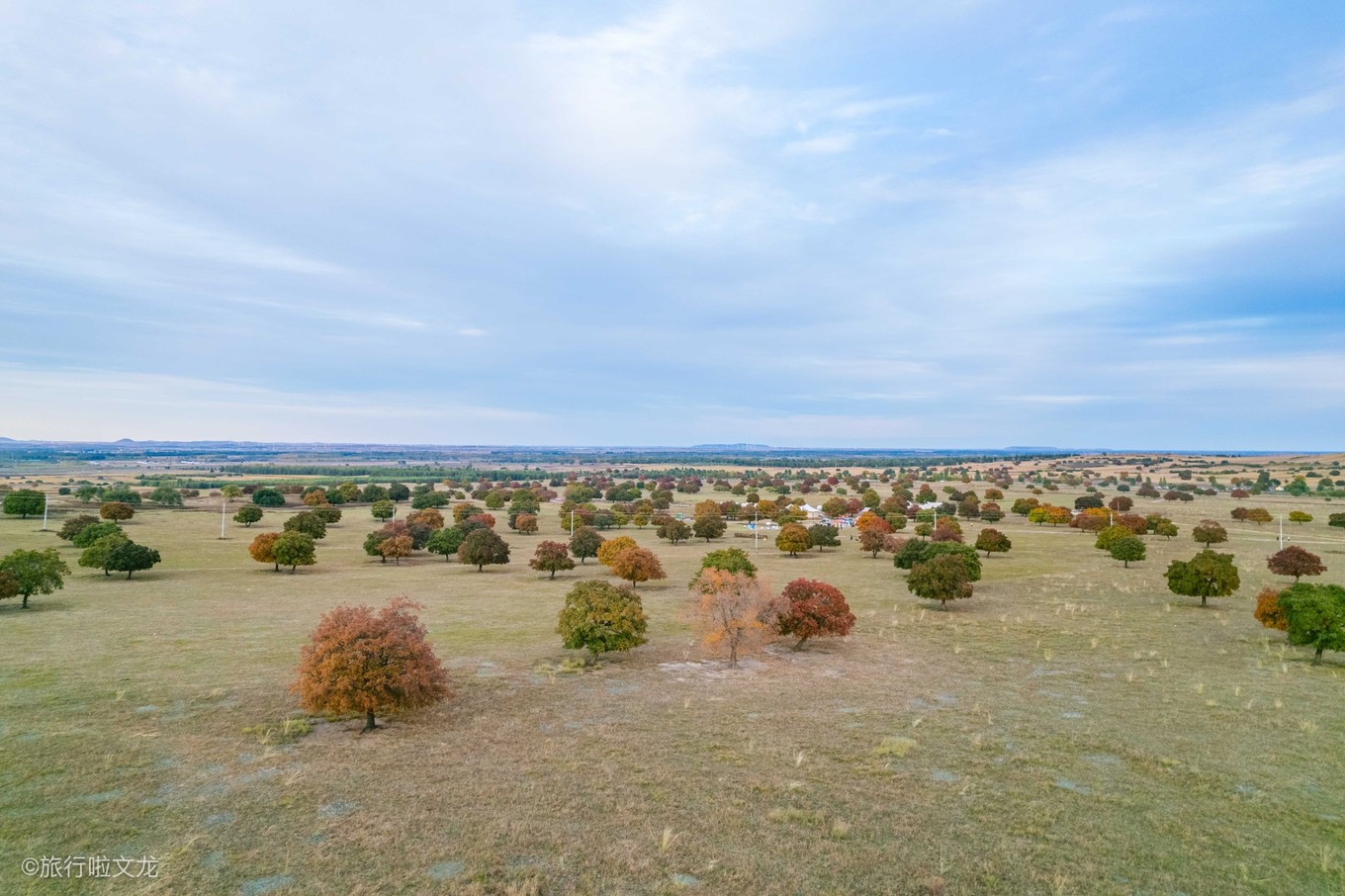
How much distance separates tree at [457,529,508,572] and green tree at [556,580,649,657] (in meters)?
28.6

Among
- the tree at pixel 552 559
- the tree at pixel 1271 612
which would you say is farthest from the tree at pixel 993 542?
the tree at pixel 552 559

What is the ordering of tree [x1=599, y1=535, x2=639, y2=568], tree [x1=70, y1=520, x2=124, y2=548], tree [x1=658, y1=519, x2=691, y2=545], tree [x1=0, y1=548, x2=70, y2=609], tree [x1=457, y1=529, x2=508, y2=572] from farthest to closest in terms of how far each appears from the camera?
tree [x1=658, y1=519, x2=691, y2=545] < tree [x1=70, y1=520, x2=124, y2=548] < tree [x1=457, y1=529, x2=508, y2=572] < tree [x1=599, y1=535, x2=639, y2=568] < tree [x1=0, y1=548, x2=70, y2=609]

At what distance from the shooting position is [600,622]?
32875 millimetres

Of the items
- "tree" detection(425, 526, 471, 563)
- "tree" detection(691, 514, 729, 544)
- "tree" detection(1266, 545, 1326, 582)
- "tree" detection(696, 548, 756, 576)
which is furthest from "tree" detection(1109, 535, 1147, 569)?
"tree" detection(425, 526, 471, 563)

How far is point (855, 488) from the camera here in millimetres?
163500

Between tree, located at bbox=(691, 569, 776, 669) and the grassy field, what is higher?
tree, located at bbox=(691, 569, 776, 669)

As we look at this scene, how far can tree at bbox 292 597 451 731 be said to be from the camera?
75.6 ft

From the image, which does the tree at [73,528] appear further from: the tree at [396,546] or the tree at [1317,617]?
the tree at [1317,617]

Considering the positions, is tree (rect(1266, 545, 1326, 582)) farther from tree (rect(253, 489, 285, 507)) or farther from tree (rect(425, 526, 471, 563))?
tree (rect(253, 489, 285, 507))

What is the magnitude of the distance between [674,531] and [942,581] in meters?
43.0

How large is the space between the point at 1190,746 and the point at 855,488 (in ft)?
468

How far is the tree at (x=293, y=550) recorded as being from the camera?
5766cm

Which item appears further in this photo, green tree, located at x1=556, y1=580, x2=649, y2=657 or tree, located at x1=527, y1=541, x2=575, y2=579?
tree, located at x1=527, y1=541, x2=575, y2=579

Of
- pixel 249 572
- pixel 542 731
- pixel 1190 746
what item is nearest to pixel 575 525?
pixel 249 572
